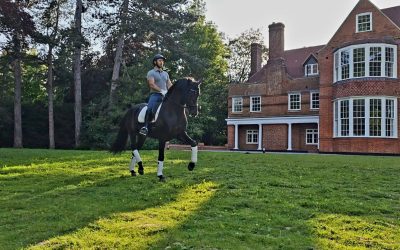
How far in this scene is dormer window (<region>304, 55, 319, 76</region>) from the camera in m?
37.9

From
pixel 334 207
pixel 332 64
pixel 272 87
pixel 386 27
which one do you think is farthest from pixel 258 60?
pixel 334 207

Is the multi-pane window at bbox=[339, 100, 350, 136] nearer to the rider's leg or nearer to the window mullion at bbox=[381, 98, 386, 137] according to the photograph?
the window mullion at bbox=[381, 98, 386, 137]

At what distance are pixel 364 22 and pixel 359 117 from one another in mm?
7594

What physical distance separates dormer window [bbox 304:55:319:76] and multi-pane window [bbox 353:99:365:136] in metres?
9.09

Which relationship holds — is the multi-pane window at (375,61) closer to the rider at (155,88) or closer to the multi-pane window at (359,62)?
the multi-pane window at (359,62)

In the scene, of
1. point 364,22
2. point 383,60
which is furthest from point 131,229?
point 364,22

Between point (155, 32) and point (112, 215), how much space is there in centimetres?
2691

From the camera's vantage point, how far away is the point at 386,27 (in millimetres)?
29750

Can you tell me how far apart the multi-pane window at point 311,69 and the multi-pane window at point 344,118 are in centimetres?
826

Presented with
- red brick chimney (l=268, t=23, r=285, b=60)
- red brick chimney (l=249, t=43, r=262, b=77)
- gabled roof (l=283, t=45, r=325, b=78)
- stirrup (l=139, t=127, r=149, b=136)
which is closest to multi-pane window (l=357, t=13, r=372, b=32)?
gabled roof (l=283, t=45, r=325, b=78)

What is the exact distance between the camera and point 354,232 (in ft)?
17.0

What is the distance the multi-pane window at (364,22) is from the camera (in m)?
30.5

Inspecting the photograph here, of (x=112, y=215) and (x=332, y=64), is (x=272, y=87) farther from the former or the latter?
(x=112, y=215)

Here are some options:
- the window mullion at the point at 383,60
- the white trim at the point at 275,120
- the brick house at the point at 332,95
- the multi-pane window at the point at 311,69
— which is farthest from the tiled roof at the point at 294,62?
the window mullion at the point at 383,60
